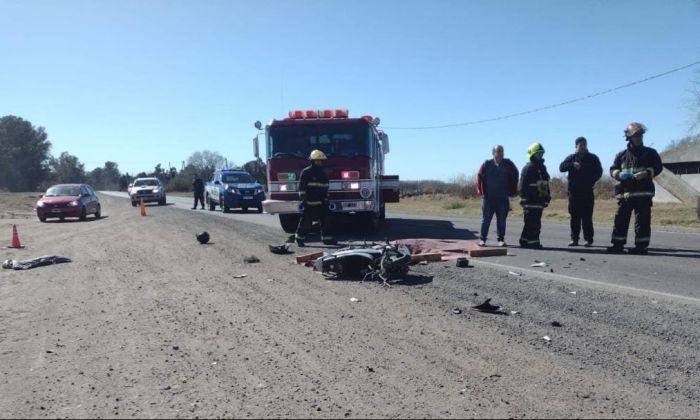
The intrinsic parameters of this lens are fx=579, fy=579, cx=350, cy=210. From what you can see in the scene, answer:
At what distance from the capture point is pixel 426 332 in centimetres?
530

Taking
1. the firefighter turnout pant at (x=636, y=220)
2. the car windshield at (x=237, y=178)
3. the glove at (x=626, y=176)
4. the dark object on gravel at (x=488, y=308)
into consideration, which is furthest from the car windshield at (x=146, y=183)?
the dark object on gravel at (x=488, y=308)

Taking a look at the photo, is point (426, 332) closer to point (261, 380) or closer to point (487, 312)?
point (487, 312)

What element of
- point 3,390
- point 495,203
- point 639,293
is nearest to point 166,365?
point 3,390

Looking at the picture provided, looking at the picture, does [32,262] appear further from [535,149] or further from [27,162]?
[27,162]

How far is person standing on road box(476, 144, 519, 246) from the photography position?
1113 cm

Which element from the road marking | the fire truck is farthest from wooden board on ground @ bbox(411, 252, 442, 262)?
the fire truck

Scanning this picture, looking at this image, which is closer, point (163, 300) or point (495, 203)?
point (163, 300)

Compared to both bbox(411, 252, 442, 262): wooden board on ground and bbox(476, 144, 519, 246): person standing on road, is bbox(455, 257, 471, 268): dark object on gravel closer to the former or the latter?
bbox(411, 252, 442, 262): wooden board on ground

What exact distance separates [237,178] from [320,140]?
16113 millimetres

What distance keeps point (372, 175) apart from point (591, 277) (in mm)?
6777

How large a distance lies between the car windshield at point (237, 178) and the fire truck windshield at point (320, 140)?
1520 cm

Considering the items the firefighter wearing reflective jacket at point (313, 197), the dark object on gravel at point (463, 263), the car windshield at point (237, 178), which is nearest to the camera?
the dark object on gravel at point (463, 263)

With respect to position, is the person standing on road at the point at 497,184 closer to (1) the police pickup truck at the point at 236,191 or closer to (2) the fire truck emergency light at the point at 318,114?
(2) the fire truck emergency light at the point at 318,114

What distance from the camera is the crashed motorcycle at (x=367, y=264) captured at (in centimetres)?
774
